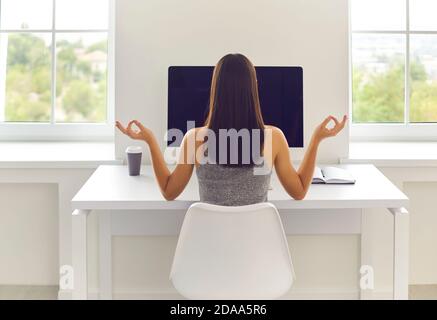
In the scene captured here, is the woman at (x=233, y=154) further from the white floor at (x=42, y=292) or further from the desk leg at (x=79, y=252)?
the white floor at (x=42, y=292)

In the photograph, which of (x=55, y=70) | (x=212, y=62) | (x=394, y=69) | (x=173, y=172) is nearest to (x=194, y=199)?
(x=173, y=172)

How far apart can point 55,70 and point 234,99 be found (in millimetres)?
1603

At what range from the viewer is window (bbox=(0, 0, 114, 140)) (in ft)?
11.1

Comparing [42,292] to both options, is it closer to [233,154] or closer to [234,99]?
[233,154]

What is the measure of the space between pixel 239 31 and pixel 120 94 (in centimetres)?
61

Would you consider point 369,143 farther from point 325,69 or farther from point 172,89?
point 172,89

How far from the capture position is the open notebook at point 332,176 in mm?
2539

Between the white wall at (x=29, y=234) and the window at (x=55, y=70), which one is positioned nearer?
the white wall at (x=29, y=234)

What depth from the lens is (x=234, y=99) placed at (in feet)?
6.83

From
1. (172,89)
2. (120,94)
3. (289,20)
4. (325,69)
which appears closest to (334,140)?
(325,69)

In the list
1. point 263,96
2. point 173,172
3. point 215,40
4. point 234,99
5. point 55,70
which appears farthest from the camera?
point 55,70

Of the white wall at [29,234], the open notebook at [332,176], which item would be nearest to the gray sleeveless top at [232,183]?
the open notebook at [332,176]

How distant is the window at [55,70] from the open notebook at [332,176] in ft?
4.00

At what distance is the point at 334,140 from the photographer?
3014 millimetres
